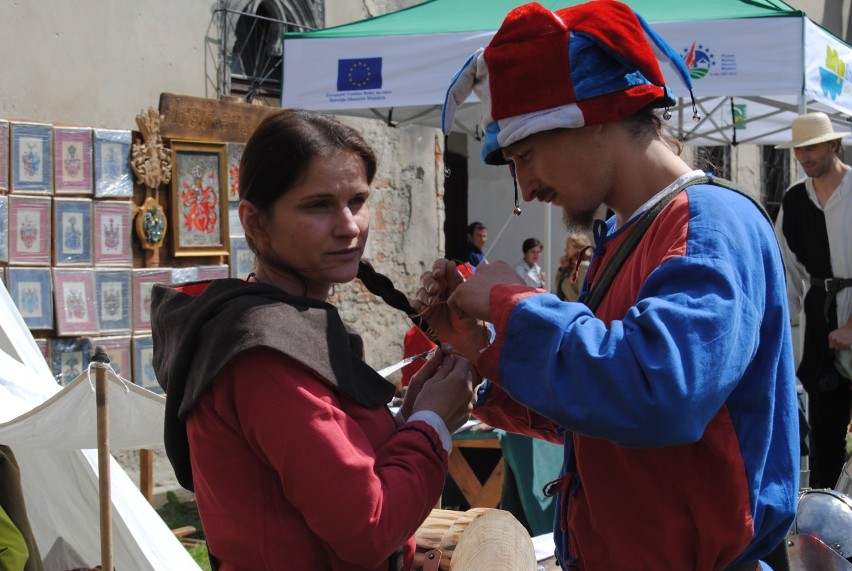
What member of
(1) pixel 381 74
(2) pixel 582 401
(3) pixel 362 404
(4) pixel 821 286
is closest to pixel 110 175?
(1) pixel 381 74

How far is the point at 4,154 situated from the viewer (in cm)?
507

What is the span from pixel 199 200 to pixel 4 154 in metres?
1.21

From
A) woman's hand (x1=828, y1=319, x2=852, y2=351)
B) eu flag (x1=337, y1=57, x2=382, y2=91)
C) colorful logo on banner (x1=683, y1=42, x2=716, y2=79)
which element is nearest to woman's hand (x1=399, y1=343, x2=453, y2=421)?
colorful logo on banner (x1=683, y1=42, x2=716, y2=79)

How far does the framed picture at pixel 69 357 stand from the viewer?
5289 millimetres

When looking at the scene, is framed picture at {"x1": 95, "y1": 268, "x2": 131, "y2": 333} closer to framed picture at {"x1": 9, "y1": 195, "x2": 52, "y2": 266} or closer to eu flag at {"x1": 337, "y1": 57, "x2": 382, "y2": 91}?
framed picture at {"x1": 9, "y1": 195, "x2": 52, "y2": 266}

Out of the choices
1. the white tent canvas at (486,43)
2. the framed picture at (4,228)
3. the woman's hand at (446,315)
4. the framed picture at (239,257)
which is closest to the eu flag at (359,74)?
the white tent canvas at (486,43)

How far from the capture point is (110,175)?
549 centimetres

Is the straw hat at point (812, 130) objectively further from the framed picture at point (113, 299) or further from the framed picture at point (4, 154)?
the framed picture at point (4, 154)

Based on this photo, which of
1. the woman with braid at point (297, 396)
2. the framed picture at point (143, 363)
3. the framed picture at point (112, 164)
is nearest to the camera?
the woman with braid at point (297, 396)

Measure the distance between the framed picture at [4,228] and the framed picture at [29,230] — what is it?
0.02 m

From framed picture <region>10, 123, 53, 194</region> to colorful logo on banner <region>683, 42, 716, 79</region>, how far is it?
3366mm

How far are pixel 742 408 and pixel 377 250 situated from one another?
22.7ft

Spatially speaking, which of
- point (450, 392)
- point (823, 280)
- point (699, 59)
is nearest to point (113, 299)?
point (699, 59)

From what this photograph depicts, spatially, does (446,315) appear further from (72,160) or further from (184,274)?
(184,274)
